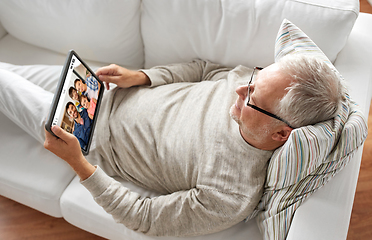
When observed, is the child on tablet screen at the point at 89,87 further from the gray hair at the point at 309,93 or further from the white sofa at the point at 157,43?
the gray hair at the point at 309,93

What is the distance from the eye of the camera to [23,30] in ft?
5.10

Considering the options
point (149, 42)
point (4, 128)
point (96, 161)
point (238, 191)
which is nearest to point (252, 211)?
point (238, 191)

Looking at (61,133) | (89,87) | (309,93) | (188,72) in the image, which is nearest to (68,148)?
(61,133)

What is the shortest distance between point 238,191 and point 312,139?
0.31 meters

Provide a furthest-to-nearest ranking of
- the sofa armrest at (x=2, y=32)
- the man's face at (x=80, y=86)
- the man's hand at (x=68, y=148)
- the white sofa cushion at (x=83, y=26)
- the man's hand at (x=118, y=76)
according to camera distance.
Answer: the sofa armrest at (x=2, y=32), the white sofa cushion at (x=83, y=26), the man's hand at (x=118, y=76), the man's face at (x=80, y=86), the man's hand at (x=68, y=148)

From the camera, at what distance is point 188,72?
135 cm

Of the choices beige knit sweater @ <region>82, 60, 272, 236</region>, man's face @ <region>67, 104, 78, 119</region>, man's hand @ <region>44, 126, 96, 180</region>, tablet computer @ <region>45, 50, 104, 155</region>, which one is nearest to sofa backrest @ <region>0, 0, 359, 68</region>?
beige knit sweater @ <region>82, 60, 272, 236</region>

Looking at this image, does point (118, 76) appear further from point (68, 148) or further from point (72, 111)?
point (68, 148)

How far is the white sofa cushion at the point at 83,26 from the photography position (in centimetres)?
134

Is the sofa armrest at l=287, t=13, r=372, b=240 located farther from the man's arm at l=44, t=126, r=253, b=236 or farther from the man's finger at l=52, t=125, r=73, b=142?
the man's finger at l=52, t=125, r=73, b=142

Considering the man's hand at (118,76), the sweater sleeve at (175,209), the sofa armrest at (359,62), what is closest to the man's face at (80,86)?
the man's hand at (118,76)

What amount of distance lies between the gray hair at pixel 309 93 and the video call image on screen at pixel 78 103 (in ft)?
2.19

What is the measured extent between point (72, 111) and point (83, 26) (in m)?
0.61

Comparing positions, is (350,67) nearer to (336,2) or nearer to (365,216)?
(336,2)
